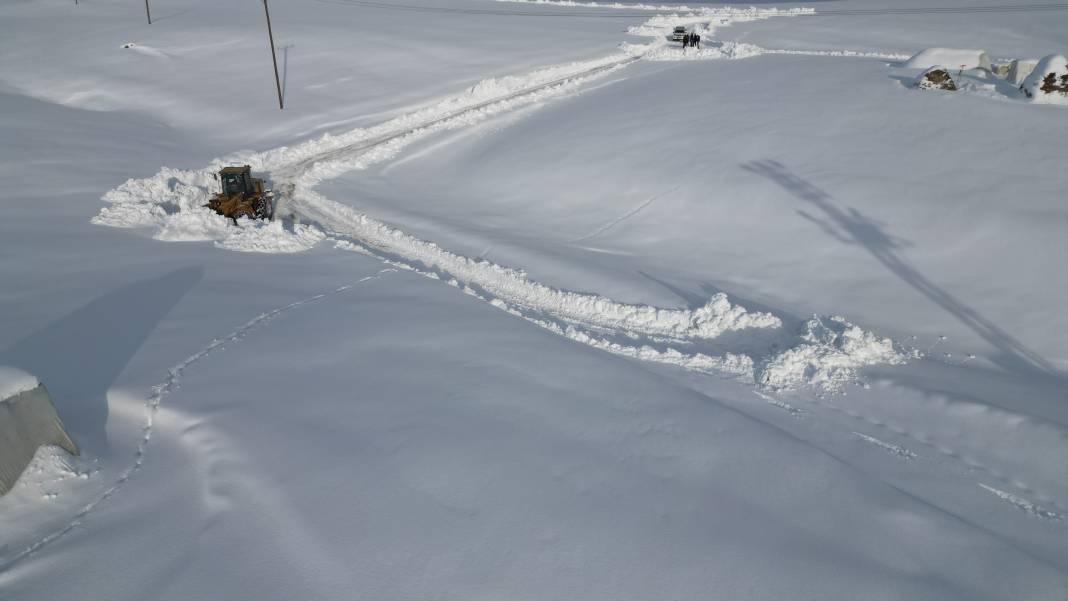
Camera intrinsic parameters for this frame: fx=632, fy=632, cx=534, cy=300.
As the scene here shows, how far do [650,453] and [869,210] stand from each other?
9.03m

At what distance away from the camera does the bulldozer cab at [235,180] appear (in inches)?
576

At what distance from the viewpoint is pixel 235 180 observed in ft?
48.4

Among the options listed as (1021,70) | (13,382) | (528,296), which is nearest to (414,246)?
(528,296)

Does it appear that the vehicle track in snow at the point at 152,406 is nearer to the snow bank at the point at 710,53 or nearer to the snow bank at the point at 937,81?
the snow bank at the point at 937,81

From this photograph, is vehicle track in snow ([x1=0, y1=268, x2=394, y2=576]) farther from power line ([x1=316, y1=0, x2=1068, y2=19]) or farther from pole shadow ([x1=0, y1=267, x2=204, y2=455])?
power line ([x1=316, y1=0, x2=1068, y2=19])

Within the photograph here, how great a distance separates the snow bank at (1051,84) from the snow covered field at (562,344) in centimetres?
79

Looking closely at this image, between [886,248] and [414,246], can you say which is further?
[414,246]

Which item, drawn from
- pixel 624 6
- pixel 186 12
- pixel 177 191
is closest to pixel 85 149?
pixel 177 191

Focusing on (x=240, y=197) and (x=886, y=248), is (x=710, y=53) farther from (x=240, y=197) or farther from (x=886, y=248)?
(x=240, y=197)

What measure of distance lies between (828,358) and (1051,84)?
39.0 feet

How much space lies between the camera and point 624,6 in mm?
42719

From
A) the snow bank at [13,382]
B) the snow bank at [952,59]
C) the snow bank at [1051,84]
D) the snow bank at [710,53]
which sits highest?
the snow bank at [710,53]

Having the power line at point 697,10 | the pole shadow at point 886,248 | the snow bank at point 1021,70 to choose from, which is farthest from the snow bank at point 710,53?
the pole shadow at point 886,248

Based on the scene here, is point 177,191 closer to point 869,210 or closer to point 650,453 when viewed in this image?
point 650,453
